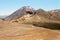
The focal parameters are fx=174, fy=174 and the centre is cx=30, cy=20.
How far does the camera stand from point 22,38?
56.9 ft

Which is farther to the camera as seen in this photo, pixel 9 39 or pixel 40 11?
pixel 40 11

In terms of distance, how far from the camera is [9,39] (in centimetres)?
1664

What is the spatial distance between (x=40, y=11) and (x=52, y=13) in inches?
144

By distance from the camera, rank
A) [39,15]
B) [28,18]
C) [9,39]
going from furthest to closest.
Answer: [39,15] → [28,18] → [9,39]

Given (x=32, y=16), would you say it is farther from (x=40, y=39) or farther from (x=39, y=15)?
(x=40, y=39)

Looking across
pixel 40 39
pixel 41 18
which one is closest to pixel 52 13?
pixel 41 18

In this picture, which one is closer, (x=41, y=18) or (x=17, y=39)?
(x=17, y=39)

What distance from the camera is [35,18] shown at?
47531mm

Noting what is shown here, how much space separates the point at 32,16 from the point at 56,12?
26.2 ft

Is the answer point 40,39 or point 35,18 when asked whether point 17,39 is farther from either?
point 35,18

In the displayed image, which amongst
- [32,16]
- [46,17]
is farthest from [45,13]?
[32,16]

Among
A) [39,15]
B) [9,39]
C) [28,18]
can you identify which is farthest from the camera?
[39,15]

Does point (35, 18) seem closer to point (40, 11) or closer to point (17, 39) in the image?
point (40, 11)

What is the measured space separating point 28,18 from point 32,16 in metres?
2.46
